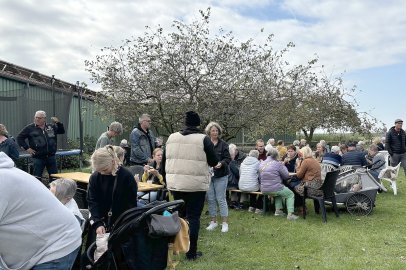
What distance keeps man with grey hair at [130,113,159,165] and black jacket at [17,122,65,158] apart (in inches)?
76.3

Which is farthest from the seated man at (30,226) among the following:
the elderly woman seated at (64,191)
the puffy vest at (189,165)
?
the puffy vest at (189,165)

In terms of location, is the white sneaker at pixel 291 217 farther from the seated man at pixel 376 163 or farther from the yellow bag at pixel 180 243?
the yellow bag at pixel 180 243

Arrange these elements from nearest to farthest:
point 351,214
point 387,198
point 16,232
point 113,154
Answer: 1. point 16,232
2. point 113,154
3. point 351,214
4. point 387,198

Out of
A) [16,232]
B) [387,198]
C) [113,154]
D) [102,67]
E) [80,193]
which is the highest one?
[102,67]

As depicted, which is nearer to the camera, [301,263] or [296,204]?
[301,263]

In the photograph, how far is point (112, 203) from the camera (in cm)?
387

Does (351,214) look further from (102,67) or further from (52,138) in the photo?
(102,67)

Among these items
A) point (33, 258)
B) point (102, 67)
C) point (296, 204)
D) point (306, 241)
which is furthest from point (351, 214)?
point (102, 67)

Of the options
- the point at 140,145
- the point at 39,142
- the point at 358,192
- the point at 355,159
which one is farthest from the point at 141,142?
the point at 355,159

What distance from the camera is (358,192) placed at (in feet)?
25.8

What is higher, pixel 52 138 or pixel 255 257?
pixel 52 138

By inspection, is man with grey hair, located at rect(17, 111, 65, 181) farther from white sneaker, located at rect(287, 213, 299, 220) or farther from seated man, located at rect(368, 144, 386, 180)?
seated man, located at rect(368, 144, 386, 180)

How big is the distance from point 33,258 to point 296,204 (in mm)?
6633

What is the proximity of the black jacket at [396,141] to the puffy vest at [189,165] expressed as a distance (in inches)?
276
